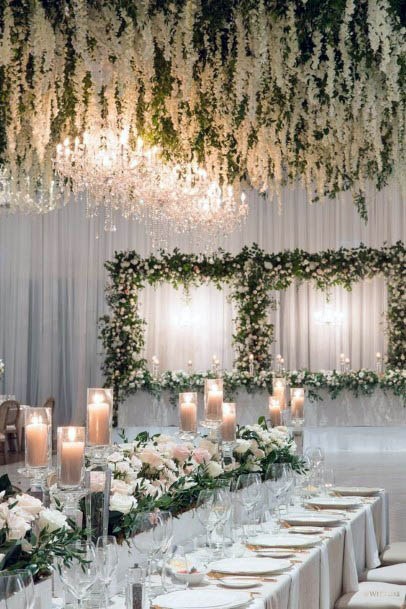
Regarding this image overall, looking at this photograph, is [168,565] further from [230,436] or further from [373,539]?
[373,539]

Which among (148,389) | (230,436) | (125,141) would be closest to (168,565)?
(230,436)

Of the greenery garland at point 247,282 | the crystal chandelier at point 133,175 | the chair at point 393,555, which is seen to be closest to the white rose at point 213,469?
the chair at point 393,555

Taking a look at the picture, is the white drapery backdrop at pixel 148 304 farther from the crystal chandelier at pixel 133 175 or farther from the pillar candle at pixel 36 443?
the pillar candle at pixel 36 443

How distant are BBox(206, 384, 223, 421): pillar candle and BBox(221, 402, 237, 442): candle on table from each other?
5 cm

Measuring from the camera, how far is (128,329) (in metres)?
13.1

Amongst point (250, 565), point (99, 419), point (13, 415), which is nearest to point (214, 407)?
point (250, 565)

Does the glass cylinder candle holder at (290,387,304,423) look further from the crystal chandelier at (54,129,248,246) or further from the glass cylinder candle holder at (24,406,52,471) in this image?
the crystal chandelier at (54,129,248,246)

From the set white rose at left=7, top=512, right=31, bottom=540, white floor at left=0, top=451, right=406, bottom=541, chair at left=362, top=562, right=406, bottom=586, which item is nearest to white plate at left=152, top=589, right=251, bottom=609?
white rose at left=7, top=512, right=31, bottom=540

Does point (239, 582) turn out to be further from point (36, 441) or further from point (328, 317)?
point (328, 317)

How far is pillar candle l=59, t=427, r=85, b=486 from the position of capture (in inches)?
109

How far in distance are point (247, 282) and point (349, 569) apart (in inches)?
361

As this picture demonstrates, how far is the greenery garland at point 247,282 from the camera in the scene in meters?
12.8

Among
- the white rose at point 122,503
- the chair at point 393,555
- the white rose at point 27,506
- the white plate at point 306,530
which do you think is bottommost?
the chair at point 393,555

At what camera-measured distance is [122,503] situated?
2945mm
